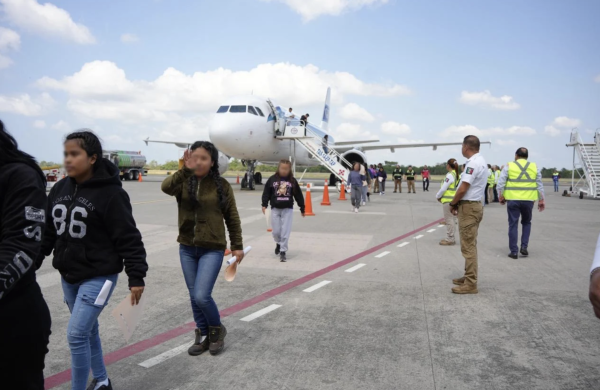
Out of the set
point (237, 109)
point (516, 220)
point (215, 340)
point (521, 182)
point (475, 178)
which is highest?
point (237, 109)

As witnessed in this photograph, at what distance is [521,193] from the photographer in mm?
8789

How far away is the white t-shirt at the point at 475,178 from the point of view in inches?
254

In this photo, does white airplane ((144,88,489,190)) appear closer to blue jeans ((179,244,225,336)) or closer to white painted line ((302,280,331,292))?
white painted line ((302,280,331,292))

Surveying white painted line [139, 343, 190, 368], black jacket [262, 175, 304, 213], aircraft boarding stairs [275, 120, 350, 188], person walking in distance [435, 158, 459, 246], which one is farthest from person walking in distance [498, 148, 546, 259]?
aircraft boarding stairs [275, 120, 350, 188]

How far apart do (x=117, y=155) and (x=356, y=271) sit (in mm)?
34461

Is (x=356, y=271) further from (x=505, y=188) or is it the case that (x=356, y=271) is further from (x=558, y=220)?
(x=558, y=220)

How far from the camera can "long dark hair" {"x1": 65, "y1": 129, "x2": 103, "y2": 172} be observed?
299cm

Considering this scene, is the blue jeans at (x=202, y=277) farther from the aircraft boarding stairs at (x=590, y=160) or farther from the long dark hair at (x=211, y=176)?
the aircraft boarding stairs at (x=590, y=160)

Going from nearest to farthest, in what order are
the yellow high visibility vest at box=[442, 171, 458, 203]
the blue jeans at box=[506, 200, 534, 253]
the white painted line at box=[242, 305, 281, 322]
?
the white painted line at box=[242, 305, 281, 322] < the blue jeans at box=[506, 200, 534, 253] < the yellow high visibility vest at box=[442, 171, 458, 203]

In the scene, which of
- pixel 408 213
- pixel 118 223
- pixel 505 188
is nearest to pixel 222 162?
pixel 408 213

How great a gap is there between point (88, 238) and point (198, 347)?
1624mm

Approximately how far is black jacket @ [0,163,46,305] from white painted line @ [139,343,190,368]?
1.99 meters

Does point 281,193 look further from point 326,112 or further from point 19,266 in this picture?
point 326,112

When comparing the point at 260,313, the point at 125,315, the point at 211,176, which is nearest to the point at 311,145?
the point at 260,313
